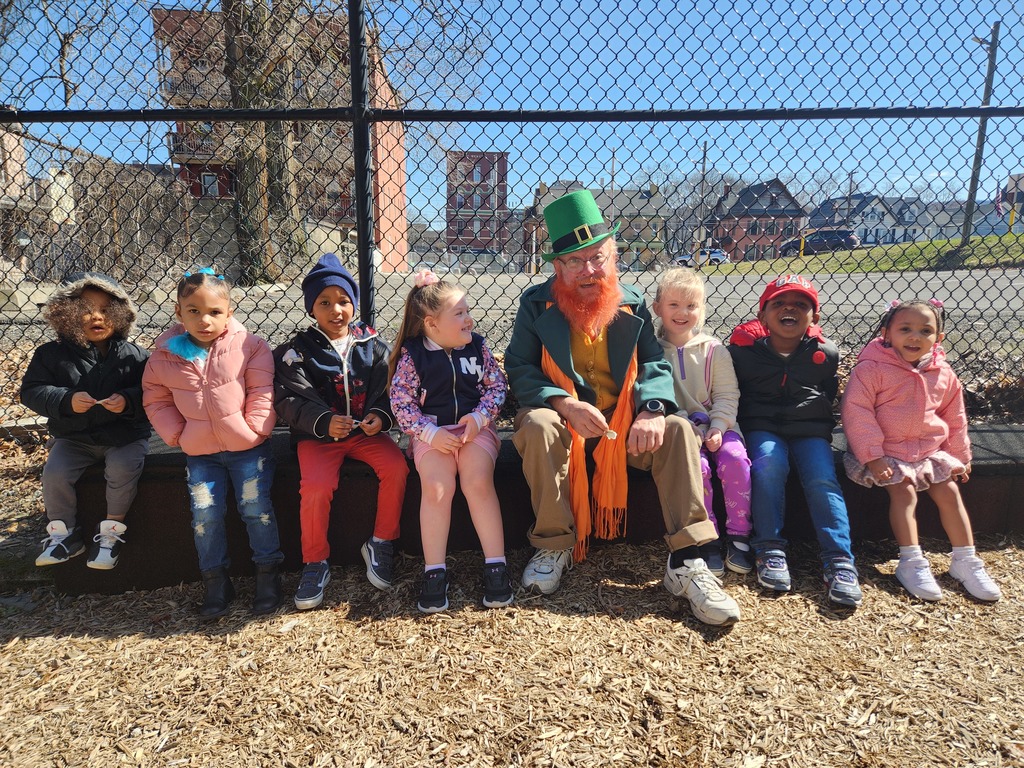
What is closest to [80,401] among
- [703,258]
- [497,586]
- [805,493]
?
[497,586]

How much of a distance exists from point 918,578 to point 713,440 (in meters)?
0.94

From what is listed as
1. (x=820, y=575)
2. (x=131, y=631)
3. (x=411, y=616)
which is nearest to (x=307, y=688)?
(x=411, y=616)

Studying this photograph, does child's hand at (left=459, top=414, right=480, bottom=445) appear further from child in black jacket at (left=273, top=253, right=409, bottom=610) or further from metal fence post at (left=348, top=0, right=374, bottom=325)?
metal fence post at (left=348, top=0, right=374, bottom=325)

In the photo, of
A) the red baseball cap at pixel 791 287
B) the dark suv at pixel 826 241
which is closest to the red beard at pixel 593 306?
the red baseball cap at pixel 791 287

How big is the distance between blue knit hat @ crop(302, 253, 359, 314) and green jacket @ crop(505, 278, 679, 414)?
0.75 meters

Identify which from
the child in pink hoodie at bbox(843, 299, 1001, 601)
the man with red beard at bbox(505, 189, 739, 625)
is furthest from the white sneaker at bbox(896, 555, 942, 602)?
the man with red beard at bbox(505, 189, 739, 625)

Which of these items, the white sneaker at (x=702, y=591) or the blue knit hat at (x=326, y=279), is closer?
the white sneaker at (x=702, y=591)

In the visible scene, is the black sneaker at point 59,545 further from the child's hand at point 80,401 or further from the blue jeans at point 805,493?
the blue jeans at point 805,493

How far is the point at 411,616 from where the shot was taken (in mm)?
2404

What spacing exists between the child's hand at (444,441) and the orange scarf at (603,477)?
47 centimetres

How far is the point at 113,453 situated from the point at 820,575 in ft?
9.79

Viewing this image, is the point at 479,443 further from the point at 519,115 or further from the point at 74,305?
the point at 74,305

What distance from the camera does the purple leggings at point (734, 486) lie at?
2672 mm

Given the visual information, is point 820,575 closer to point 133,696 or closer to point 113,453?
point 133,696
